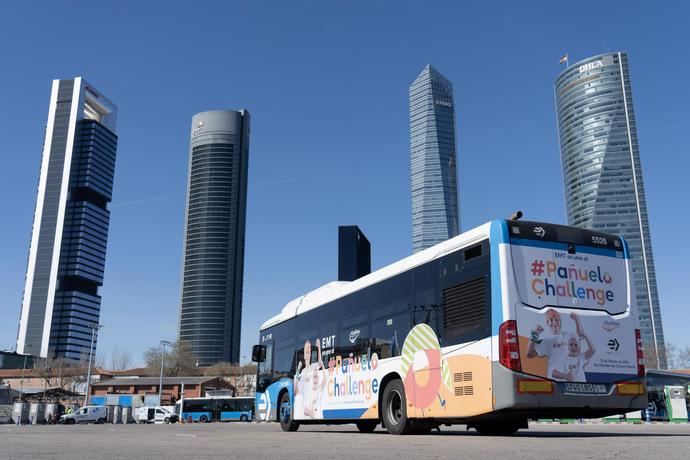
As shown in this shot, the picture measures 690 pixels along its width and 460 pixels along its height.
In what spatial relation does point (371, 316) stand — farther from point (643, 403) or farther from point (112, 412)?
point (112, 412)

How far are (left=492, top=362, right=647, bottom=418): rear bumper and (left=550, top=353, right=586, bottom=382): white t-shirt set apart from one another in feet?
0.83

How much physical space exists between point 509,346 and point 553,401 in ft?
3.42

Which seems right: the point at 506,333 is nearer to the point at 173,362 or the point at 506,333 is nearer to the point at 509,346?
the point at 509,346

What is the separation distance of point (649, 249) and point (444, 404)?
6829 inches

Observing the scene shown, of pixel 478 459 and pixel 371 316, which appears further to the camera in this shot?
pixel 371 316

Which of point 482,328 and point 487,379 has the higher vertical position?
point 482,328

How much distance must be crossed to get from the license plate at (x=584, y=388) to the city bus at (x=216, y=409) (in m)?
55.6

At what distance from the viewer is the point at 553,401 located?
945 cm

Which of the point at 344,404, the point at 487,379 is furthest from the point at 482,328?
the point at 344,404

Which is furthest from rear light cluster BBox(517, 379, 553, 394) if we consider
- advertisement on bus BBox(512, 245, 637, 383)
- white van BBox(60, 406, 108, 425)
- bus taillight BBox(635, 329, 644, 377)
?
white van BBox(60, 406, 108, 425)

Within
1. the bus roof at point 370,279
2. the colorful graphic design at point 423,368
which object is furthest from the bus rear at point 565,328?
the colorful graphic design at point 423,368

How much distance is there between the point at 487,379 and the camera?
9531mm

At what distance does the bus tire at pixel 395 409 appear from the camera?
1161 centimetres

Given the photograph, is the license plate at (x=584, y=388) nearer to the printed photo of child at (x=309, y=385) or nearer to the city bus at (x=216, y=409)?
the printed photo of child at (x=309, y=385)
